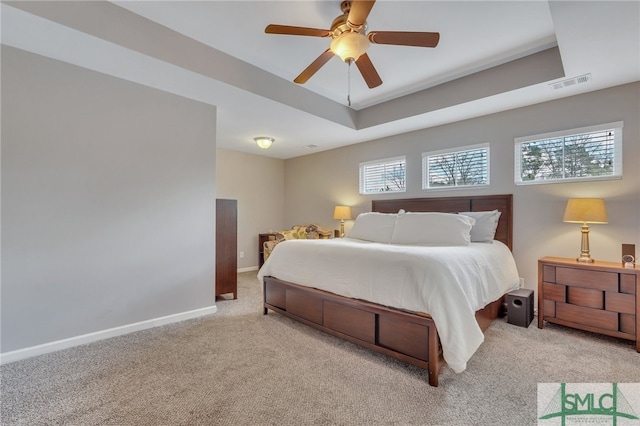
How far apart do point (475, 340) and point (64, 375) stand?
2.80 meters

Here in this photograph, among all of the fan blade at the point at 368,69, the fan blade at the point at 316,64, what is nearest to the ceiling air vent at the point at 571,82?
the fan blade at the point at 368,69

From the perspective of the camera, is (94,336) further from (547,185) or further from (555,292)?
(547,185)

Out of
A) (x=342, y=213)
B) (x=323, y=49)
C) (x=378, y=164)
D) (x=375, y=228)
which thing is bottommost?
(x=375, y=228)

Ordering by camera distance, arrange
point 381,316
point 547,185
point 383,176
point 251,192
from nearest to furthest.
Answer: point 381,316 → point 547,185 → point 383,176 → point 251,192

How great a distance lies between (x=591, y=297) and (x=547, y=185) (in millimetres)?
1260

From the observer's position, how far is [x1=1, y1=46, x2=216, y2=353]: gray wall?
7.35ft

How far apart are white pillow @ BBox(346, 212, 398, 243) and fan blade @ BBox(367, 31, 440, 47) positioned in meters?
1.94

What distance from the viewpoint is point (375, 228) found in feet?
11.5

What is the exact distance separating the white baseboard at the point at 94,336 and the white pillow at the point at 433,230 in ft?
7.82

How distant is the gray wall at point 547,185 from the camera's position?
2.79 meters

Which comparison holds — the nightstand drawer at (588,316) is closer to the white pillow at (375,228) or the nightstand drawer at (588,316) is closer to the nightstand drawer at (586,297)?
the nightstand drawer at (586,297)

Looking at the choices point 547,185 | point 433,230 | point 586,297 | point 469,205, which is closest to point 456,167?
point 469,205

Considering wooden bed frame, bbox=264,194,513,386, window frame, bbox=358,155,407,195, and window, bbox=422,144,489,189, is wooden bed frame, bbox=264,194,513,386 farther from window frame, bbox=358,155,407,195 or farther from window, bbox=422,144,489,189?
window frame, bbox=358,155,407,195


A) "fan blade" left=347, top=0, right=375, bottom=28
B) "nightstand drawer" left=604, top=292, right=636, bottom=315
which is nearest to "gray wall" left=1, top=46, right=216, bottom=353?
"fan blade" left=347, top=0, right=375, bottom=28
